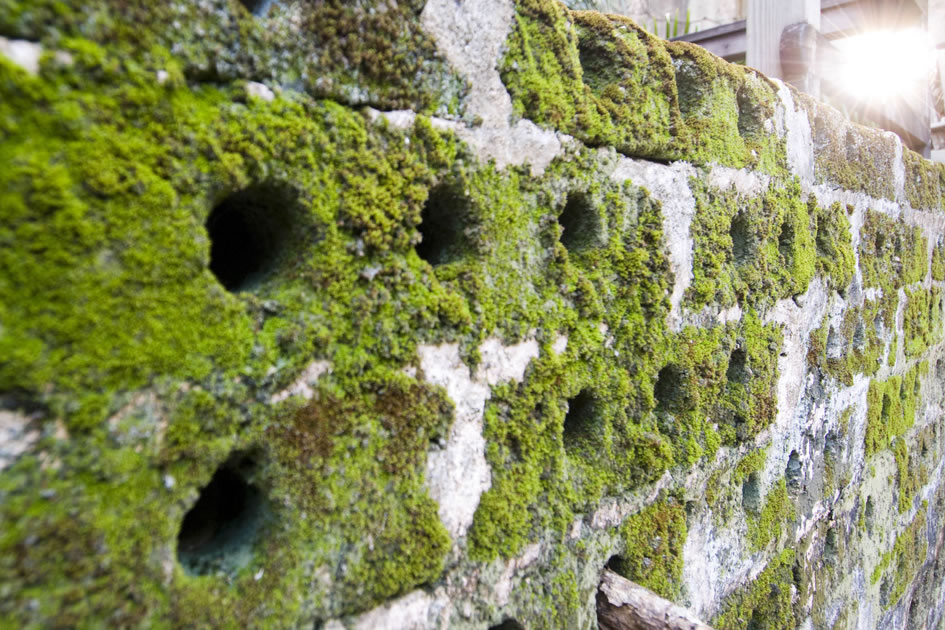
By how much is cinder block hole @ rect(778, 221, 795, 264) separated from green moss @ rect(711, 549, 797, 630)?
128 centimetres

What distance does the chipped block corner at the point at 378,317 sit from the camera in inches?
30.6

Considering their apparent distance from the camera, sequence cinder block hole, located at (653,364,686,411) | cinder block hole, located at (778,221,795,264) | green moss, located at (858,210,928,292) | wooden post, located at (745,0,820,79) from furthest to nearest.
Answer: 1. wooden post, located at (745,0,820,79)
2. green moss, located at (858,210,928,292)
3. cinder block hole, located at (778,221,795,264)
4. cinder block hole, located at (653,364,686,411)

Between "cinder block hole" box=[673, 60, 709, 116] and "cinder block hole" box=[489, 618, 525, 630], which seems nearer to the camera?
"cinder block hole" box=[489, 618, 525, 630]

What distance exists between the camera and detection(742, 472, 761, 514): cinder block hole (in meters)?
2.32

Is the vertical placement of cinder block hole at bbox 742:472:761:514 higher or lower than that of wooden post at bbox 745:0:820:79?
lower

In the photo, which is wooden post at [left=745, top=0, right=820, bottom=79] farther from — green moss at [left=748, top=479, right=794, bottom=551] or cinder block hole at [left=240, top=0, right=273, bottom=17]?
cinder block hole at [left=240, top=0, right=273, bottom=17]

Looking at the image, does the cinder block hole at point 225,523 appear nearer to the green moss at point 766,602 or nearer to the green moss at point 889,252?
the green moss at point 766,602

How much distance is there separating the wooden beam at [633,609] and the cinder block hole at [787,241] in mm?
1681

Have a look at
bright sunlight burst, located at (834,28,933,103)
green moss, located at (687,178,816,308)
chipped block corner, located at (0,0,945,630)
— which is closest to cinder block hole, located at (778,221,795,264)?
green moss, located at (687,178,816,308)

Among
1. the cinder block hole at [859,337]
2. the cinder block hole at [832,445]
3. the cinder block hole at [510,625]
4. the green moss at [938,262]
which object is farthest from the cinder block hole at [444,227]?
the green moss at [938,262]

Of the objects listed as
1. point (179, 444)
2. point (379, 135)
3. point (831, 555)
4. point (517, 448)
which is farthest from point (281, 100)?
point (831, 555)

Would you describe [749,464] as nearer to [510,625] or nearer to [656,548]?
[656,548]

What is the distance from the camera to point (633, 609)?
59.7 inches

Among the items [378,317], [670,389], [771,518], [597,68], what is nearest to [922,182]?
[771,518]
